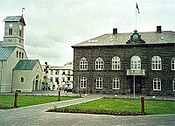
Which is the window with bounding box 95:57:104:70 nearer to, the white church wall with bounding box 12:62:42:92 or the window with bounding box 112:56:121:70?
the window with bounding box 112:56:121:70

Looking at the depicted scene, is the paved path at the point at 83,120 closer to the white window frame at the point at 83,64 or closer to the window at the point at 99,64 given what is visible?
the window at the point at 99,64

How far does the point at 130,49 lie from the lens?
47281mm

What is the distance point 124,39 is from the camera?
49.2 m

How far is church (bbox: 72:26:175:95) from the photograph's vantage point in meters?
45.2

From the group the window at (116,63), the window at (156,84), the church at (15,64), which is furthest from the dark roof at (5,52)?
the window at (156,84)

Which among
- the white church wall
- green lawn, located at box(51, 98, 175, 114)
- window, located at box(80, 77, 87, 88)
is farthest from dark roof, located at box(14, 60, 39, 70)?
green lawn, located at box(51, 98, 175, 114)

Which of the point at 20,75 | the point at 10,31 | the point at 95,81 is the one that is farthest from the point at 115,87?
the point at 10,31

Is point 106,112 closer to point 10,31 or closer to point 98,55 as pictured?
point 98,55

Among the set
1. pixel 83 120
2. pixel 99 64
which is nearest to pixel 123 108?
pixel 83 120

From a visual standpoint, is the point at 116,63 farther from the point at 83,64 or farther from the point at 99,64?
the point at 83,64

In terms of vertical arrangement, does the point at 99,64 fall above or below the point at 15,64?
below

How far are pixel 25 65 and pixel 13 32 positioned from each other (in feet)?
26.0

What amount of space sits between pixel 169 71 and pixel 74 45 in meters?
17.9

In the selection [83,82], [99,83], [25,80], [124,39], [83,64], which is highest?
[124,39]
